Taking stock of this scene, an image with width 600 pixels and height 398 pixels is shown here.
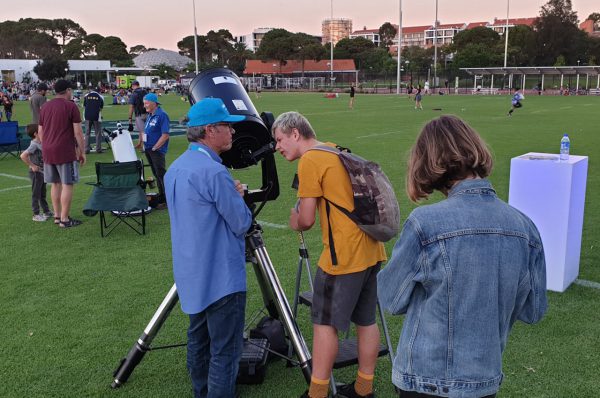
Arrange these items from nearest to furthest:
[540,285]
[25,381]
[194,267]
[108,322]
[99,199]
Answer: [540,285]
[194,267]
[25,381]
[108,322]
[99,199]

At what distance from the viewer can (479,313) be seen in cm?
197

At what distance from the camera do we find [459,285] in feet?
6.32

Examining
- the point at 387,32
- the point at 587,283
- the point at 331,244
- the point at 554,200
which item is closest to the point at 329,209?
the point at 331,244

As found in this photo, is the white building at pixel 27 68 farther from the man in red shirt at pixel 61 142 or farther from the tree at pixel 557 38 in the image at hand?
the man in red shirt at pixel 61 142

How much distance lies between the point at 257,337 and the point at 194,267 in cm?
136

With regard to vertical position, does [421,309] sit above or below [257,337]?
above

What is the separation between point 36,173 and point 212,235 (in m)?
6.58

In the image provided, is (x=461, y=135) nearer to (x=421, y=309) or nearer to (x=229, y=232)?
(x=421, y=309)

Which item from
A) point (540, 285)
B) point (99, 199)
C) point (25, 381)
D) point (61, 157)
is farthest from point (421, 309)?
point (61, 157)

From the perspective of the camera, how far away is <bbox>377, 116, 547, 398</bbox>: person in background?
1.91 meters

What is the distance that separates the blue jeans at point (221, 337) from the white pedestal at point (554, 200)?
11.0 ft

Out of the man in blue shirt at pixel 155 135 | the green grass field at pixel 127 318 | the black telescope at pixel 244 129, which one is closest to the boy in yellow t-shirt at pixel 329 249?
the black telescope at pixel 244 129

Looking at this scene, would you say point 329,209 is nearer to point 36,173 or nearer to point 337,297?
point 337,297

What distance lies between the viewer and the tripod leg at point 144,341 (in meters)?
3.58
